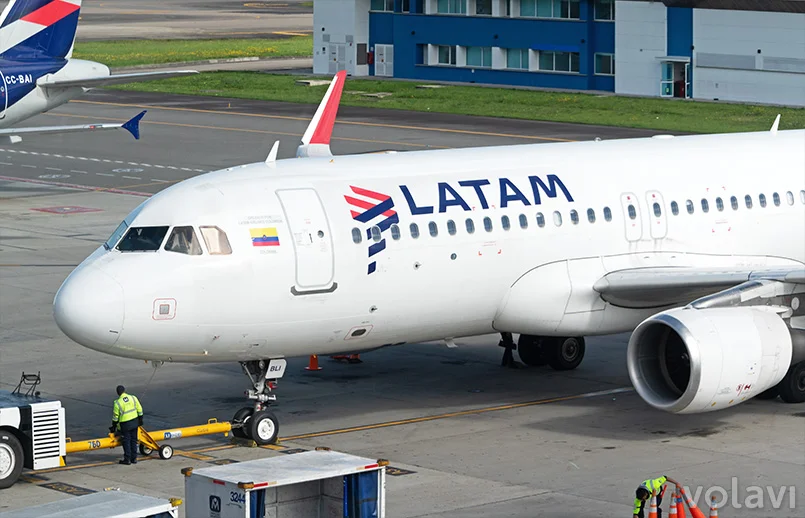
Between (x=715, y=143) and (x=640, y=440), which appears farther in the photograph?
(x=715, y=143)

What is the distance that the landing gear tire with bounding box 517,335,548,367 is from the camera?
29.1 m

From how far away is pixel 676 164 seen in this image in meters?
27.3

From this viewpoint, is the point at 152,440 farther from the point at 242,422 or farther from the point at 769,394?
the point at 769,394

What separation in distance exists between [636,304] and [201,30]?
382 feet

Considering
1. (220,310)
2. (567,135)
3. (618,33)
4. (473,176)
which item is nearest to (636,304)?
(473,176)

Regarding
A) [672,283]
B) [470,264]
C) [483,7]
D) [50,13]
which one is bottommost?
[672,283]

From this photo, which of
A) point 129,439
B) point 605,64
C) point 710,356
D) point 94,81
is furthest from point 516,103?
point 129,439

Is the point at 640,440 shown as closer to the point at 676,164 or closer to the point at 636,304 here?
the point at 636,304

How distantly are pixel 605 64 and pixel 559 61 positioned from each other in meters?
3.23

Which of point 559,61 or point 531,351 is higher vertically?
point 559,61

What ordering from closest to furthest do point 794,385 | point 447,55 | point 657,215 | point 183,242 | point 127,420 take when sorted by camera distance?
point 127,420
point 183,242
point 794,385
point 657,215
point 447,55

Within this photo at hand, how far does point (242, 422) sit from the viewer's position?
23.6 m

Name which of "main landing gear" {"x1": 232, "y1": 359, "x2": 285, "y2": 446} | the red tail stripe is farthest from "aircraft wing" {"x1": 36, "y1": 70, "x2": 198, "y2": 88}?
"main landing gear" {"x1": 232, "y1": 359, "x2": 285, "y2": 446}

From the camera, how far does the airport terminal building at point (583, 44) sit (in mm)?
78438
